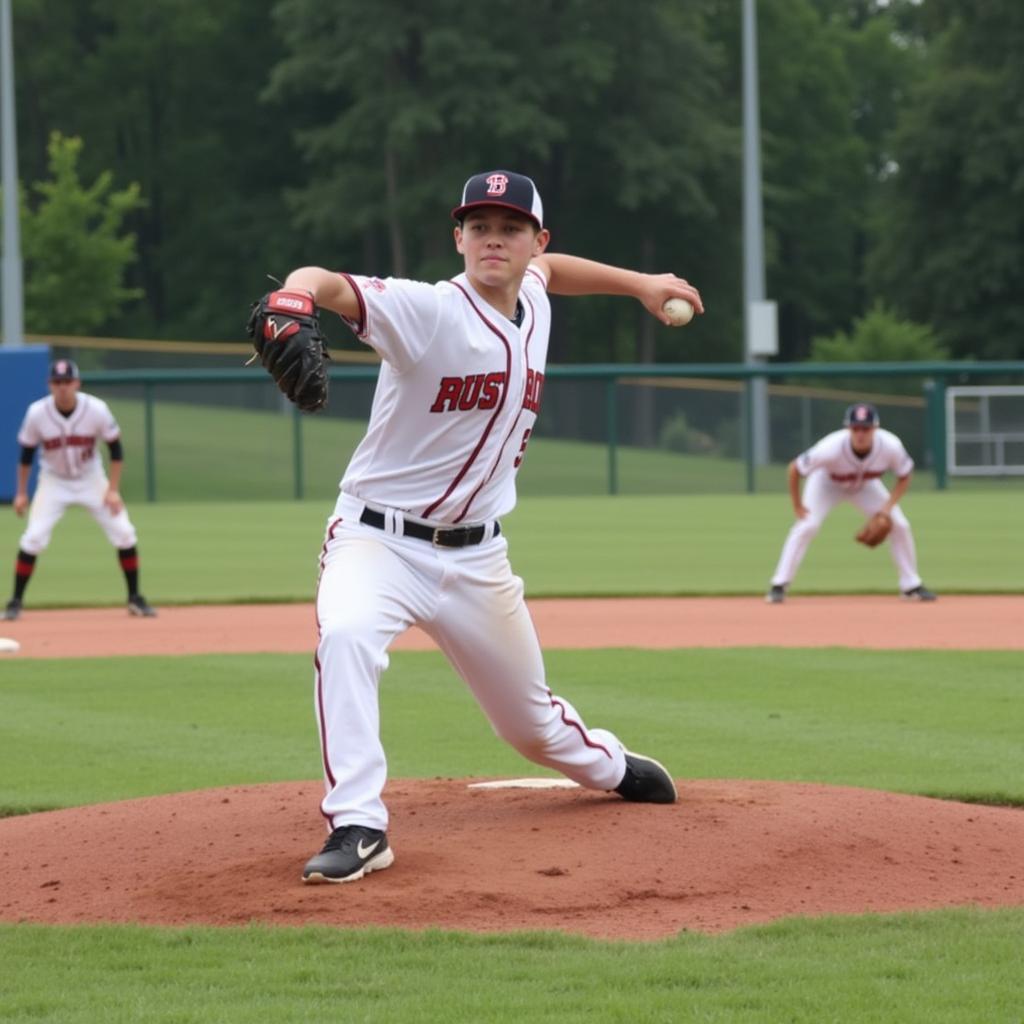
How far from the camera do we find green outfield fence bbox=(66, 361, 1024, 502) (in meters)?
29.5

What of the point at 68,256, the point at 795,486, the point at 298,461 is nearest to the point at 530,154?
the point at 68,256

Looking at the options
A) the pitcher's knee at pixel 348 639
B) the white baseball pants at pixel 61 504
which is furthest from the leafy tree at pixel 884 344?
the pitcher's knee at pixel 348 639

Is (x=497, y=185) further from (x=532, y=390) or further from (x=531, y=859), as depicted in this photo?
(x=531, y=859)

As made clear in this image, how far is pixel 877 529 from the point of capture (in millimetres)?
14711

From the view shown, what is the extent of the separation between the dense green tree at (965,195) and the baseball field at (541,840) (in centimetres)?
3607

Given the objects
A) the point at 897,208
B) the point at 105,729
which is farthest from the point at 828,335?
the point at 105,729

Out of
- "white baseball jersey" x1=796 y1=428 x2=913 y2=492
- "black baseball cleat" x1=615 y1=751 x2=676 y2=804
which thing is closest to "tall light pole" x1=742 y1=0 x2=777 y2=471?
"white baseball jersey" x1=796 y1=428 x2=913 y2=492

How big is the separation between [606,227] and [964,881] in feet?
151

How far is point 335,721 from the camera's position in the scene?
5215 millimetres

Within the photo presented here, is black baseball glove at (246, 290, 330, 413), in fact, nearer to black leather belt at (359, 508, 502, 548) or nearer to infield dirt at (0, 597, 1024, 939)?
black leather belt at (359, 508, 502, 548)

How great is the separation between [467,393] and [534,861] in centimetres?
135

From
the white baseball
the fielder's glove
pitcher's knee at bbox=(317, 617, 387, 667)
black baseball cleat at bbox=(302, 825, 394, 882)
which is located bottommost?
black baseball cleat at bbox=(302, 825, 394, 882)

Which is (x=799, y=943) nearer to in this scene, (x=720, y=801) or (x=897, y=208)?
(x=720, y=801)

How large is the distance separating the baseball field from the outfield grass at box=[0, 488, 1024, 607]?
11.0 feet
